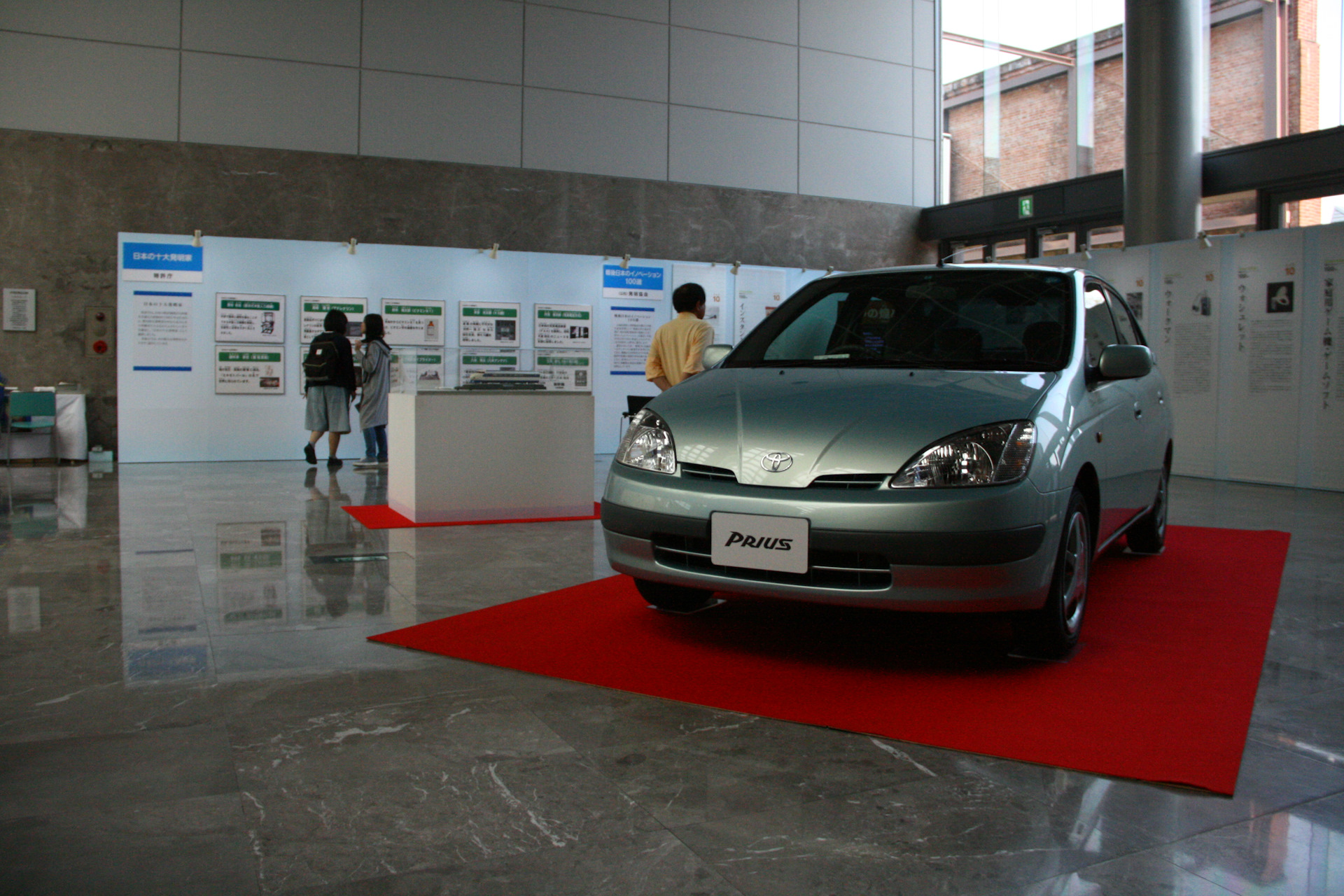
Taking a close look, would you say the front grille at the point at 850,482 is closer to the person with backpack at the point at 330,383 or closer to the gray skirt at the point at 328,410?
the person with backpack at the point at 330,383

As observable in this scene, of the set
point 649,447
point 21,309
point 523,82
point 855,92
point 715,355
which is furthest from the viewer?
point 855,92

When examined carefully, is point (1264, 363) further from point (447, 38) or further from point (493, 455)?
point (447, 38)

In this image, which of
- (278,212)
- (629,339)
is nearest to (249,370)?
(278,212)

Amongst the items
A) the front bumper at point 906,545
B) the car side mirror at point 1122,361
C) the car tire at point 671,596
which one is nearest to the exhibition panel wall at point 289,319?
the car tire at point 671,596

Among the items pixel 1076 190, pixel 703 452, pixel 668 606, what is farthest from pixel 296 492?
pixel 1076 190

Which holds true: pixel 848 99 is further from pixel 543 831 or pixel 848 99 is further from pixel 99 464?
pixel 543 831

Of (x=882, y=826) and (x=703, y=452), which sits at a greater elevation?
(x=703, y=452)

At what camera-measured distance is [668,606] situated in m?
3.63

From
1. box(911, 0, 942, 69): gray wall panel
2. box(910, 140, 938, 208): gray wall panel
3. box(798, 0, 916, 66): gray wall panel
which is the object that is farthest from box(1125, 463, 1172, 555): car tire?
box(911, 0, 942, 69): gray wall panel

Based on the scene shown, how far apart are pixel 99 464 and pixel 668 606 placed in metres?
8.49

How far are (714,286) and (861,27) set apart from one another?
13.9 feet

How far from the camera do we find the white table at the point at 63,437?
32.4 ft

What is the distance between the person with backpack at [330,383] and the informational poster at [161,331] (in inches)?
58.5

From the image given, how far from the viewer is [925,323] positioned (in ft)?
Result: 11.7
